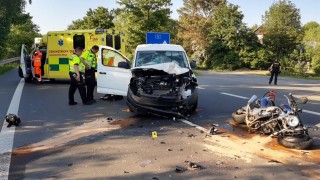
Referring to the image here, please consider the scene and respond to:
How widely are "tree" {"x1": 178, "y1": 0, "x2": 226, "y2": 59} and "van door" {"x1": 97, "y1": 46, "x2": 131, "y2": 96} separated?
46486mm

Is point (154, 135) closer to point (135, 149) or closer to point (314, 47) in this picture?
point (135, 149)

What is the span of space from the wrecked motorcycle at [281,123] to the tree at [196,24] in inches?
1959

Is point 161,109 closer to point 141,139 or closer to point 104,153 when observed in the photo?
point 141,139

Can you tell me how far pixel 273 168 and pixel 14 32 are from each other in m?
64.4

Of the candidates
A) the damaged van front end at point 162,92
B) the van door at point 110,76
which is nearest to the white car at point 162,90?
the damaged van front end at point 162,92

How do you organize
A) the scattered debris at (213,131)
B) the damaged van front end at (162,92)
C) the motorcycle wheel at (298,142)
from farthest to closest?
the damaged van front end at (162,92), the scattered debris at (213,131), the motorcycle wheel at (298,142)

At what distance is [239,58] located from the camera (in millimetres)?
49906

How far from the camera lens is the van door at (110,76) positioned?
34.8 ft

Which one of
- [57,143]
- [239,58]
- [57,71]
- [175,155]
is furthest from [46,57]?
[239,58]

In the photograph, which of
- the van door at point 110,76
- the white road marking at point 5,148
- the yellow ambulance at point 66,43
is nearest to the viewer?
the white road marking at point 5,148

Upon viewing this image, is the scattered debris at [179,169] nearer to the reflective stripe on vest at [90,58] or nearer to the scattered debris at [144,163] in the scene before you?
the scattered debris at [144,163]

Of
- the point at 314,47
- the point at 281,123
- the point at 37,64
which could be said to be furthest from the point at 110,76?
the point at 314,47

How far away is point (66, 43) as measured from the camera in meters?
16.9

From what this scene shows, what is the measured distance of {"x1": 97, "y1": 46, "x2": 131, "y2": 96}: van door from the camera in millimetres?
10602
